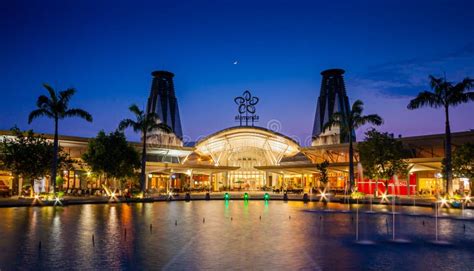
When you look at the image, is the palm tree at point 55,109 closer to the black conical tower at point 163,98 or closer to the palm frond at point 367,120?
the palm frond at point 367,120

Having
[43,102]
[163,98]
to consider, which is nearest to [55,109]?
[43,102]

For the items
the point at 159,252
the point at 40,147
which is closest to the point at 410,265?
the point at 159,252

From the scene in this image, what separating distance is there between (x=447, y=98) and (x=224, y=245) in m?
27.3

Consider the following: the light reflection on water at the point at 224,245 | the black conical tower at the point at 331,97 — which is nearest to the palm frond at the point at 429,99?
the light reflection on water at the point at 224,245

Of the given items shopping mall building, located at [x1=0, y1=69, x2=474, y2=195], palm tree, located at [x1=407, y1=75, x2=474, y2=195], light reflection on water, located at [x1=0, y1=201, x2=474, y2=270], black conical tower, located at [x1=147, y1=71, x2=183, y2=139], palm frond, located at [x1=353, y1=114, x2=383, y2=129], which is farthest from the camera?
black conical tower, located at [x1=147, y1=71, x2=183, y2=139]

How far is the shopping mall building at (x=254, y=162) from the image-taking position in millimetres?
58031

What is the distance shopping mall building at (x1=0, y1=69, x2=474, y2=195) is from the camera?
58031 millimetres

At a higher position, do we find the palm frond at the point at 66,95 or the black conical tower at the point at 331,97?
the black conical tower at the point at 331,97

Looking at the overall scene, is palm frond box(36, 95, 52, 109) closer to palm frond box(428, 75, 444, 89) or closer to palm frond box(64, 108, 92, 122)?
palm frond box(64, 108, 92, 122)

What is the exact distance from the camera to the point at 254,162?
300 ft

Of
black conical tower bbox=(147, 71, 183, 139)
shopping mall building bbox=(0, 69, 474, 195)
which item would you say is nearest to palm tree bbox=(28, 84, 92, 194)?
shopping mall building bbox=(0, 69, 474, 195)

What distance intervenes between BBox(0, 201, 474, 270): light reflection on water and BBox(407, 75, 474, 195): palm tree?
43.0ft

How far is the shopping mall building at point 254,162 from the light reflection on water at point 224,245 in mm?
33033

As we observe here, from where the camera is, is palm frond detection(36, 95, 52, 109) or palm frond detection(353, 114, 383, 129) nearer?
palm frond detection(36, 95, 52, 109)
